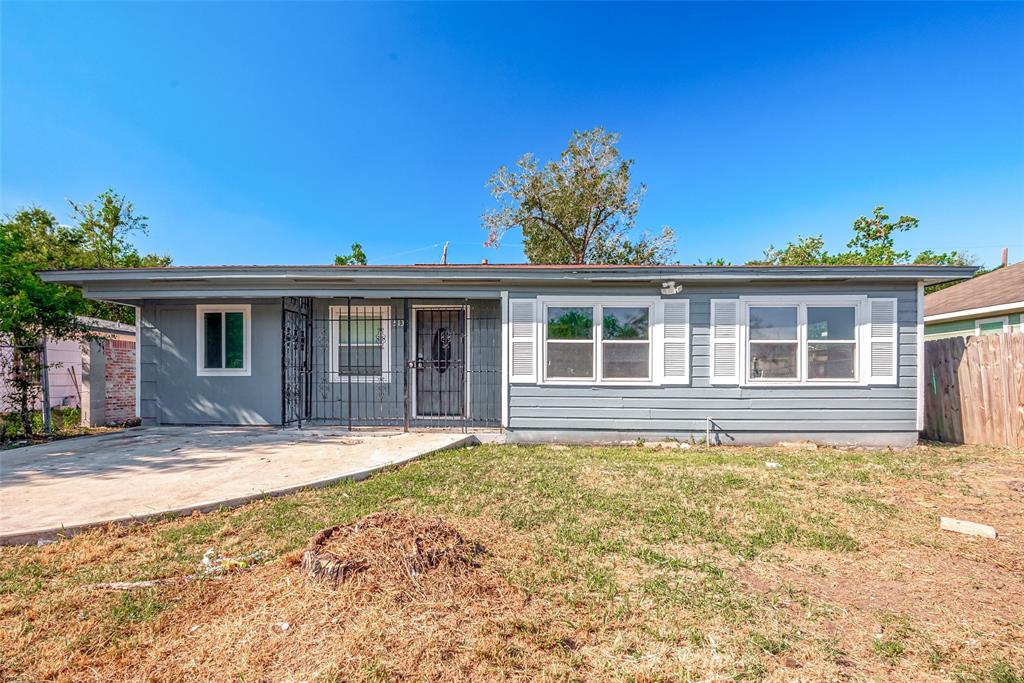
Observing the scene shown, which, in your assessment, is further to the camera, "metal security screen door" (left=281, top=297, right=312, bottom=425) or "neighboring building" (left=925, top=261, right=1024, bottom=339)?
"neighboring building" (left=925, top=261, right=1024, bottom=339)

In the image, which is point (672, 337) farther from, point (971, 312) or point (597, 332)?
point (971, 312)

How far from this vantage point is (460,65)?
14594 mm

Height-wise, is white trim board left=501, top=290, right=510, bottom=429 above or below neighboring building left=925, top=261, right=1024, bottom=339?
below

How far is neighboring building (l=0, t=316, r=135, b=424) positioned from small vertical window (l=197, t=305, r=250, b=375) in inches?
72.4

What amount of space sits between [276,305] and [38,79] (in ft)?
24.7

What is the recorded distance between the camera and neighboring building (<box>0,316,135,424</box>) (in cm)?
815

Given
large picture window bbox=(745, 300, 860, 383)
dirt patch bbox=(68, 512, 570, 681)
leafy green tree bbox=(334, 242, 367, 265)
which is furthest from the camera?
leafy green tree bbox=(334, 242, 367, 265)

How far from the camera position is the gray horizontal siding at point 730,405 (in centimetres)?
673

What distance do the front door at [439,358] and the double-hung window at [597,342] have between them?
1.92m

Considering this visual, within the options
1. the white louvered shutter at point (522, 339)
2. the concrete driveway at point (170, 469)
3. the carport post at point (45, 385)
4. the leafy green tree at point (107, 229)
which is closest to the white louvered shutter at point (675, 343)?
the white louvered shutter at point (522, 339)

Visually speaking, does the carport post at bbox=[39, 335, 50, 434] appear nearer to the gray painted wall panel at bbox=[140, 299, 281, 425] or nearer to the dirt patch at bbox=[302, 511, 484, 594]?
the gray painted wall panel at bbox=[140, 299, 281, 425]

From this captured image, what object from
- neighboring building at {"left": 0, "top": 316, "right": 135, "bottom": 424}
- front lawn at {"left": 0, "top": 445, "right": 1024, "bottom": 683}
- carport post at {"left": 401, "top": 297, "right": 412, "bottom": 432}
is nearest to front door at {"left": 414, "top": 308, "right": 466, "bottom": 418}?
carport post at {"left": 401, "top": 297, "right": 412, "bottom": 432}

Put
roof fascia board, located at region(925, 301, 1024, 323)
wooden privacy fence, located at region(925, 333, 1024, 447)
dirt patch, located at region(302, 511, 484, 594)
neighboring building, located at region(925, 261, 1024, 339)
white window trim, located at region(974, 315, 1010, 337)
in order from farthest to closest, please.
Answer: white window trim, located at region(974, 315, 1010, 337)
neighboring building, located at region(925, 261, 1024, 339)
roof fascia board, located at region(925, 301, 1024, 323)
wooden privacy fence, located at region(925, 333, 1024, 447)
dirt patch, located at region(302, 511, 484, 594)

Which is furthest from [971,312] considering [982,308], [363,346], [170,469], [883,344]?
[170,469]
